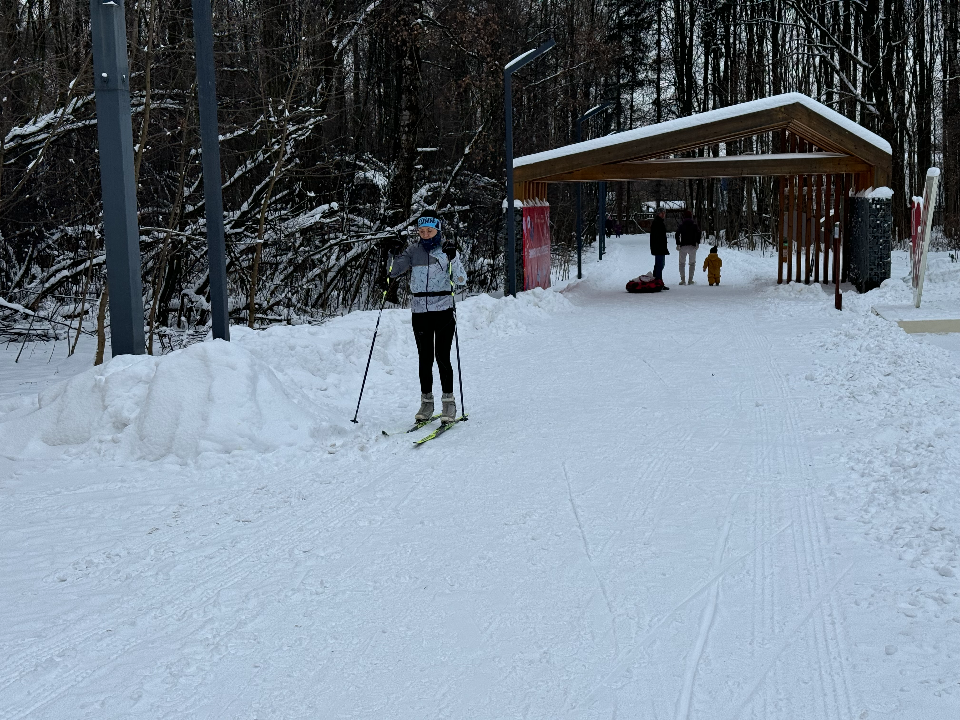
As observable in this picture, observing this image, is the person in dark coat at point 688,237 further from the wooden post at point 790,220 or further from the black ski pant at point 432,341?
the black ski pant at point 432,341

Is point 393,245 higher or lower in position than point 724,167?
lower

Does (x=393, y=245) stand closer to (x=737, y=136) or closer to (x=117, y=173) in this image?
(x=737, y=136)

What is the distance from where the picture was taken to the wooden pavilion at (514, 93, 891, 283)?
18.9m

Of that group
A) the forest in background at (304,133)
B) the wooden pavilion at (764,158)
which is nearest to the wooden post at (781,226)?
the wooden pavilion at (764,158)

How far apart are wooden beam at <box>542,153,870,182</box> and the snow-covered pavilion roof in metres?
0.03

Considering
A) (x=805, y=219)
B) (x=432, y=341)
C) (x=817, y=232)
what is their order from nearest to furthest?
(x=432, y=341), (x=817, y=232), (x=805, y=219)

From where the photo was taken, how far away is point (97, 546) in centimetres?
537

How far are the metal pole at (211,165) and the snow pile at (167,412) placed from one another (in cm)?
156

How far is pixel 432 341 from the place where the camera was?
8.69 m

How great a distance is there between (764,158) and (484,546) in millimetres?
17492

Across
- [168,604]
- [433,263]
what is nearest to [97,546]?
[168,604]

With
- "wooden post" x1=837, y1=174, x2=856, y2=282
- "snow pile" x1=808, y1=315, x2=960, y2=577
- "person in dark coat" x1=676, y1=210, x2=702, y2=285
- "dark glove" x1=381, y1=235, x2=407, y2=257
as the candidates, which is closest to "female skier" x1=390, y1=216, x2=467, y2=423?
"snow pile" x1=808, y1=315, x2=960, y2=577

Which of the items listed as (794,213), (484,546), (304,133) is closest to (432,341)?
(484,546)

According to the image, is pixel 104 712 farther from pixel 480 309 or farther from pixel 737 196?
pixel 737 196
